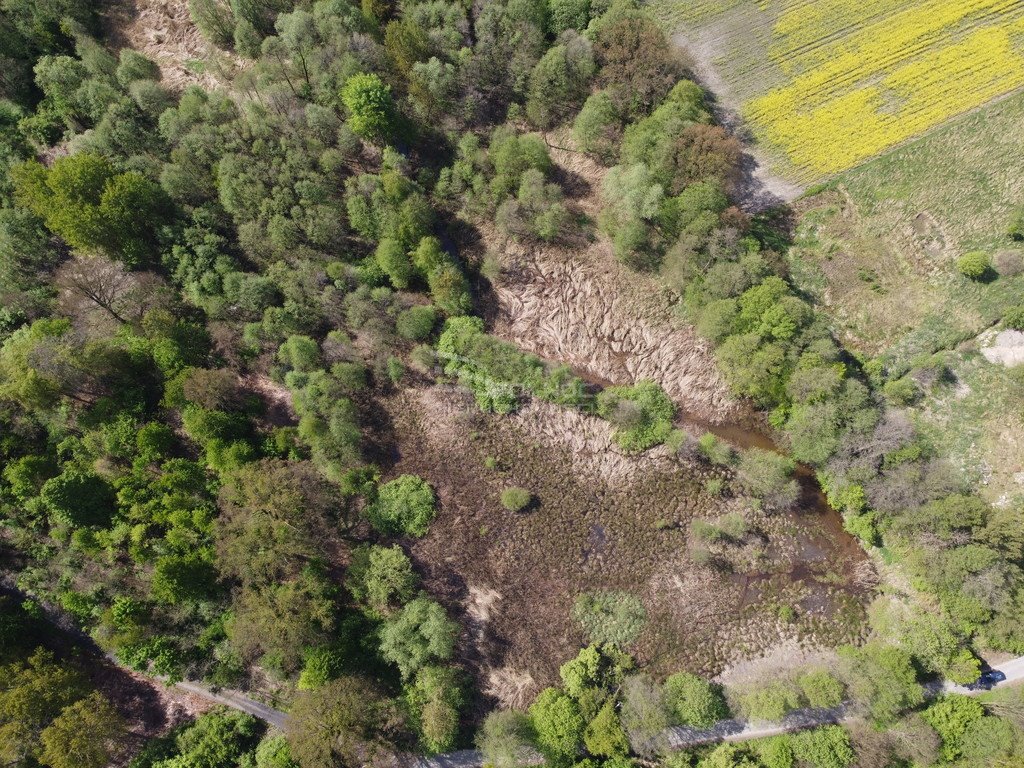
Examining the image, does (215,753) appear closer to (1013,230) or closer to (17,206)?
(17,206)

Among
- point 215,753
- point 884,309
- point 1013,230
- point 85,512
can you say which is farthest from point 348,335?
point 1013,230

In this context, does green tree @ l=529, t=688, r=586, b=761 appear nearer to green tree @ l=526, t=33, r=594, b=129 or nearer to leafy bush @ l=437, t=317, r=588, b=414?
leafy bush @ l=437, t=317, r=588, b=414

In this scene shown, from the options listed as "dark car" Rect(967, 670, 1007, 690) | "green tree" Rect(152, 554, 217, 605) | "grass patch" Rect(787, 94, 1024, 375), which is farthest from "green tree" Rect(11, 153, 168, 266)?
"dark car" Rect(967, 670, 1007, 690)

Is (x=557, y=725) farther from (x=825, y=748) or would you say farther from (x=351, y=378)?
(x=351, y=378)

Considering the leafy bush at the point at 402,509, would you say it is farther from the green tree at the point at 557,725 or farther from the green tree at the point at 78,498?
the green tree at the point at 78,498

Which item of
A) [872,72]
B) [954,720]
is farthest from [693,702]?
[872,72]
